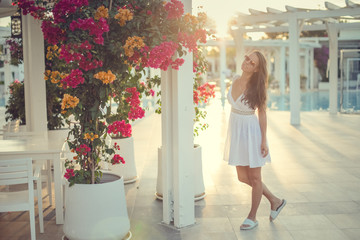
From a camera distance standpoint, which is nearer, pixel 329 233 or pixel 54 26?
pixel 54 26

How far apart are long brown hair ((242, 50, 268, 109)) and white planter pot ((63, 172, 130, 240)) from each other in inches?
52.0

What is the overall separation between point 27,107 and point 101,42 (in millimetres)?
3553

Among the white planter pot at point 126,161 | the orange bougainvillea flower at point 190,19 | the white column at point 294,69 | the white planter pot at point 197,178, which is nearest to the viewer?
the orange bougainvillea flower at point 190,19

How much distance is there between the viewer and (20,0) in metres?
3.27

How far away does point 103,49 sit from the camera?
338 centimetres

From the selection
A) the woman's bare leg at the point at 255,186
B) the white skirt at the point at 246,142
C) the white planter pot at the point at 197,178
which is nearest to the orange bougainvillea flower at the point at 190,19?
the white skirt at the point at 246,142

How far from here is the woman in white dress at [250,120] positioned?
388 centimetres

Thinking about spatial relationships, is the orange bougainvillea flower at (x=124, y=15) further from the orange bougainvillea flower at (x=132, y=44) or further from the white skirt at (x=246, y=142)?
the white skirt at (x=246, y=142)

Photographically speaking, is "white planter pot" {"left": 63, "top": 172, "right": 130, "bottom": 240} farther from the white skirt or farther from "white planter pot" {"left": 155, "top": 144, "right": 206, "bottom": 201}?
"white planter pot" {"left": 155, "top": 144, "right": 206, "bottom": 201}

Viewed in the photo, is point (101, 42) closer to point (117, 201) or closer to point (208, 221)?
point (117, 201)

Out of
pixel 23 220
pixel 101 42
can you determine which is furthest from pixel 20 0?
pixel 23 220

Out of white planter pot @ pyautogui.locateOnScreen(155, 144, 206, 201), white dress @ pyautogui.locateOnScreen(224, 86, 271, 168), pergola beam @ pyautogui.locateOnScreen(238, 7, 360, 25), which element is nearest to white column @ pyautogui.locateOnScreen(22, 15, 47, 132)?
white planter pot @ pyautogui.locateOnScreen(155, 144, 206, 201)

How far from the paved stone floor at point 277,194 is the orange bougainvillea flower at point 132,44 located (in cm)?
163

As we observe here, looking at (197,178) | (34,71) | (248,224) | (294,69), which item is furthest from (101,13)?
(294,69)
